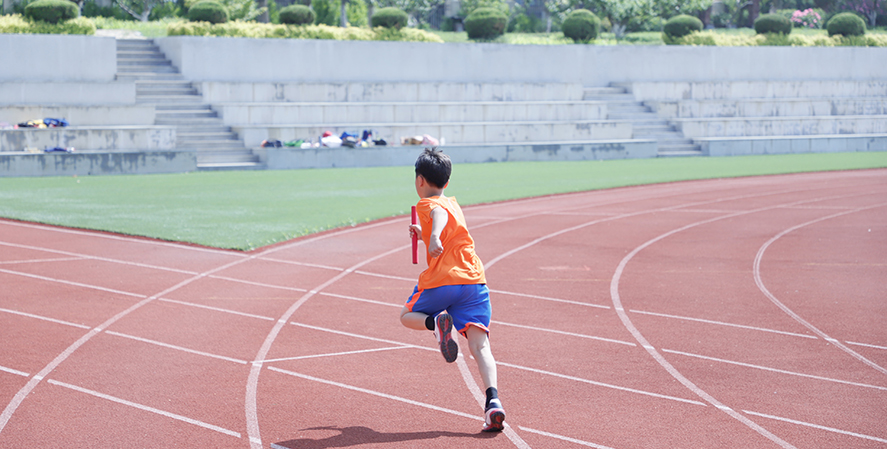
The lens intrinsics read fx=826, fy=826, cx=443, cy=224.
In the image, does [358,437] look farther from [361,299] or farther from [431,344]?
[361,299]

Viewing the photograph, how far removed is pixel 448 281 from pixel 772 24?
120 ft

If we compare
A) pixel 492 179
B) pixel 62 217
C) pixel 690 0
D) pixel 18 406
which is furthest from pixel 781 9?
pixel 18 406

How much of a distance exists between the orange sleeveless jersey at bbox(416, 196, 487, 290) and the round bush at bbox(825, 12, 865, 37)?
128 ft

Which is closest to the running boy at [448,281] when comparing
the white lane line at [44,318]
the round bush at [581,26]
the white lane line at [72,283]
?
the white lane line at [44,318]

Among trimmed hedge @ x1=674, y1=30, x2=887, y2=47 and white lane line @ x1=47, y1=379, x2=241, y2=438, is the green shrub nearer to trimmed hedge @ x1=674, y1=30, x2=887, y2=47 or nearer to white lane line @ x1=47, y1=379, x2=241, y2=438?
trimmed hedge @ x1=674, y1=30, x2=887, y2=47

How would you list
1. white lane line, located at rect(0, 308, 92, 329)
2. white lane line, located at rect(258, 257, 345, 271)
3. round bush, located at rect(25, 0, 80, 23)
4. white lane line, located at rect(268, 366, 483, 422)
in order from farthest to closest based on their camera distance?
round bush, located at rect(25, 0, 80, 23), white lane line, located at rect(258, 257, 345, 271), white lane line, located at rect(0, 308, 92, 329), white lane line, located at rect(268, 366, 483, 422)

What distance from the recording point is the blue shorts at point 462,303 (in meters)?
5.02

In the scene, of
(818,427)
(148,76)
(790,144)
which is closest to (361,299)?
(818,427)

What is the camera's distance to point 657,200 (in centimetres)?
1692

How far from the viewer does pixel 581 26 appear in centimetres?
3519

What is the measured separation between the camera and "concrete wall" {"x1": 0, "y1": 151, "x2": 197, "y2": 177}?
21.1m

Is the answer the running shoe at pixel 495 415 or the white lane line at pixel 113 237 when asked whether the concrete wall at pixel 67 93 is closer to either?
the white lane line at pixel 113 237

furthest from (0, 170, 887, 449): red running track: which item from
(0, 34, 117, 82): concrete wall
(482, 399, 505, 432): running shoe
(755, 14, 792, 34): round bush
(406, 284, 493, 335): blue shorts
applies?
(755, 14, 792, 34): round bush

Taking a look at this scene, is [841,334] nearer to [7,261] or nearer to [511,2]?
[7,261]
